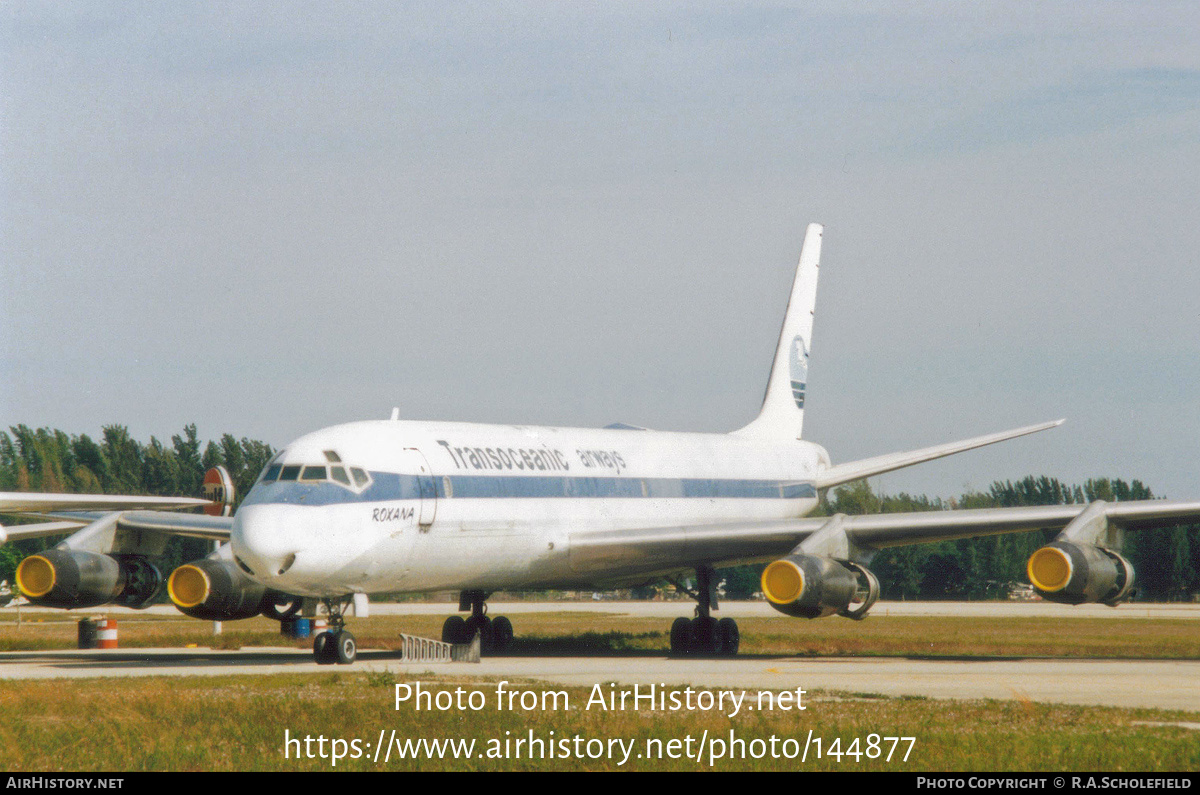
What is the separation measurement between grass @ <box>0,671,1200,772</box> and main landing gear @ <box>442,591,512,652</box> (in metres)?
11.7

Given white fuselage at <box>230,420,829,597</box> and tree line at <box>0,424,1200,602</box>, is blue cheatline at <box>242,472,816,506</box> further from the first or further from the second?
tree line at <box>0,424,1200,602</box>

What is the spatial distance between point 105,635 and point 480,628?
24.8ft

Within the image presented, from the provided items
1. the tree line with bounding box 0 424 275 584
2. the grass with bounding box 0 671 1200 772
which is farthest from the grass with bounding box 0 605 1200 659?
the tree line with bounding box 0 424 275 584

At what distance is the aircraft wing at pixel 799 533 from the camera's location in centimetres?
2464

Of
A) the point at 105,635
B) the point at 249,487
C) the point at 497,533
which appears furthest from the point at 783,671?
the point at 249,487

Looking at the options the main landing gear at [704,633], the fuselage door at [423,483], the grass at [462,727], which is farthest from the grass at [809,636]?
the grass at [462,727]

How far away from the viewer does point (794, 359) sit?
120 feet

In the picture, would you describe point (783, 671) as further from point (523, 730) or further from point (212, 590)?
point (212, 590)

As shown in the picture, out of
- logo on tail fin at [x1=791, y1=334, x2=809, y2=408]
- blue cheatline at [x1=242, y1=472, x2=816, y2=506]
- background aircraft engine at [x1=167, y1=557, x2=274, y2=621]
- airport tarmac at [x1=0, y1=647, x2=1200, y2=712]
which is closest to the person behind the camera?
airport tarmac at [x1=0, y1=647, x2=1200, y2=712]

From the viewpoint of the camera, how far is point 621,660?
24266 mm

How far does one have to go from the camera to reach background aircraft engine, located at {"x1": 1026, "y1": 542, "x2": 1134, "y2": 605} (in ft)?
74.9
